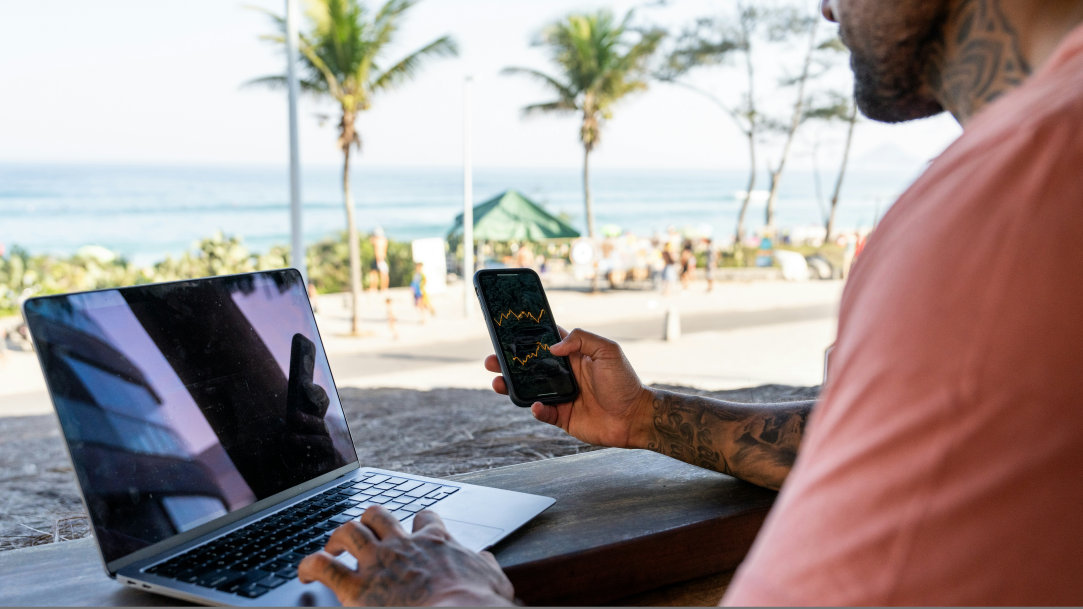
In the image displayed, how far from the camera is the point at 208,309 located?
4.18 feet

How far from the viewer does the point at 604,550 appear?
1146mm

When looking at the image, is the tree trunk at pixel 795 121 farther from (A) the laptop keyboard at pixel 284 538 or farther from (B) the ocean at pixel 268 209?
(A) the laptop keyboard at pixel 284 538

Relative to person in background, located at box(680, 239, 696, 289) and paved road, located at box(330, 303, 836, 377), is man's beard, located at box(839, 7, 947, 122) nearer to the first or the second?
paved road, located at box(330, 303, 836, 377)

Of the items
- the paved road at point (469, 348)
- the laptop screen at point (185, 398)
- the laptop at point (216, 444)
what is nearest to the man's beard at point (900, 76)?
the laptop at point (216, 444)

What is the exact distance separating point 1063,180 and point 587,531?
826mm

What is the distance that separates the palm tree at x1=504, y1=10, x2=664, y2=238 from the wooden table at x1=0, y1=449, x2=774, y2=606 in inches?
945

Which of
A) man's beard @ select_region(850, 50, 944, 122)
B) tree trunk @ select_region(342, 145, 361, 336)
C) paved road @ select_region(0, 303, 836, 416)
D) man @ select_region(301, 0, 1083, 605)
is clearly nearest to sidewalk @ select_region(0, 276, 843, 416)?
paved road @ select_region(0, 303, 836, 416)

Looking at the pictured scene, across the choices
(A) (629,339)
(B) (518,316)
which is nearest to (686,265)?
(A) (629,339)

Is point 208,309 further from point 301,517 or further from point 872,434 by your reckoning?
point 872,434

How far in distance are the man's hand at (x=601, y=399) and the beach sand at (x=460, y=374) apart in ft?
1.33

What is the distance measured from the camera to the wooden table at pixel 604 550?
3.57ft

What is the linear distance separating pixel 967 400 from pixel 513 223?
57.2 feet

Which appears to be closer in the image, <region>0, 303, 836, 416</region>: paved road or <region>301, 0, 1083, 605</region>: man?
<region>301, 0, 1083, 605</region>: man

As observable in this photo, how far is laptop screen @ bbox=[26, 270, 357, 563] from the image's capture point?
104 centimetres
